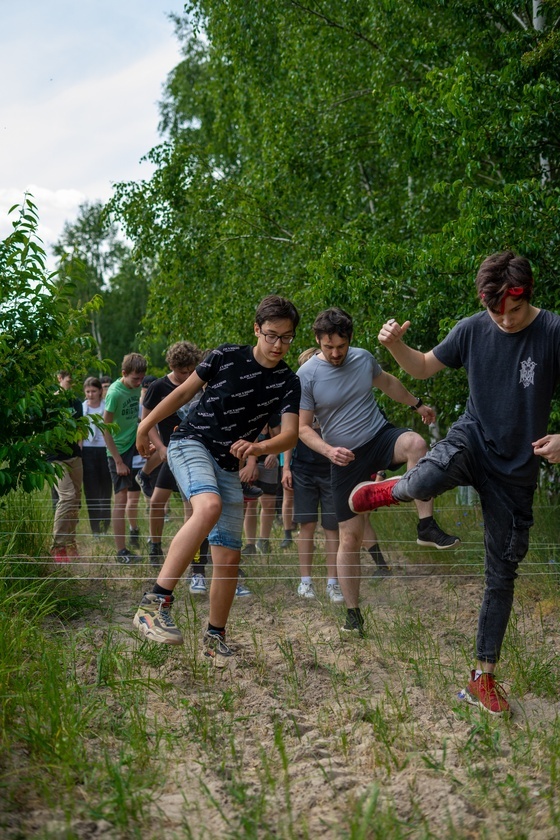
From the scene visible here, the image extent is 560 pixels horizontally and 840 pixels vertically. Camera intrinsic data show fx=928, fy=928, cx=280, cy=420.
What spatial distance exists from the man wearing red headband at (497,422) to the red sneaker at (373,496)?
1.70 feet

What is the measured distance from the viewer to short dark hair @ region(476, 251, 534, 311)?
4098 mm

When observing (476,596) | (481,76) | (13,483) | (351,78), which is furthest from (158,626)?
(351,78)

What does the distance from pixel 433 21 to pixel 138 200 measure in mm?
5636

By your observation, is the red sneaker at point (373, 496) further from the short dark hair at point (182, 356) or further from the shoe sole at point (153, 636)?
the short dark hair at point (182, 356)

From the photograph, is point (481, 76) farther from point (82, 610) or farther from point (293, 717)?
point (293, 717)

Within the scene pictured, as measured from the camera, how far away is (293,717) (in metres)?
4.07

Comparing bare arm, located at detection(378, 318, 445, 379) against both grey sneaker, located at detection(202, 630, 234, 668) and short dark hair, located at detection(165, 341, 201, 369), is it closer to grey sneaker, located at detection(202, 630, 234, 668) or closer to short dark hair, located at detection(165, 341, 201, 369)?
grey sneaker, located at detection(202, 630, 234, 668)

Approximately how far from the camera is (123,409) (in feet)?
30.1

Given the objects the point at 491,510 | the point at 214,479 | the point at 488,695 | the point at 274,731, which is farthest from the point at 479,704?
the point at 214,479

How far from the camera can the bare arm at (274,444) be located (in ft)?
15.5

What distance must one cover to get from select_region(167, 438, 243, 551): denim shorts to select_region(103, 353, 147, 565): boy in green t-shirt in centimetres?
364

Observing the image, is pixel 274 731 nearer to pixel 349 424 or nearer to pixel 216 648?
pixel 216 648

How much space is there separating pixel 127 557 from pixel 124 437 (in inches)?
69.2

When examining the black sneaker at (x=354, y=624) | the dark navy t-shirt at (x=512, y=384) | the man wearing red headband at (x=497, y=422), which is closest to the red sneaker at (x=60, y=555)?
the black sneaker at (x=354, y=624)
